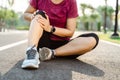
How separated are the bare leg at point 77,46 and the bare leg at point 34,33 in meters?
0.71

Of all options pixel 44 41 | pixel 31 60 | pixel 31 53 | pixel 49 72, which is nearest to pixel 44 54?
pixel 44 41

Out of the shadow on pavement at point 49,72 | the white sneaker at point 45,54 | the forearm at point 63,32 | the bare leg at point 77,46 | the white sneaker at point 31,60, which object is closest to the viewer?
the shadow on pavement at point 49,72

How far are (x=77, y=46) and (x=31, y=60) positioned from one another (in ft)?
3.88

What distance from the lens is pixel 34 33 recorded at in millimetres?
4238

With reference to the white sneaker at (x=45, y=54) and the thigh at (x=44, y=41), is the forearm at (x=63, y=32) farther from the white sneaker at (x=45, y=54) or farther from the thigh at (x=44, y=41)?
the white sneaker at (x=45, y=54)

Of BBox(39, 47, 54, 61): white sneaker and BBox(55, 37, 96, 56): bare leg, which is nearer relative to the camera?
BBox(39, 47, 54, 61): white sneaker

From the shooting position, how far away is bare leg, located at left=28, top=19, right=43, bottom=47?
13.8 feet

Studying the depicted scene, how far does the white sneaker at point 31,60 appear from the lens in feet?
12.3

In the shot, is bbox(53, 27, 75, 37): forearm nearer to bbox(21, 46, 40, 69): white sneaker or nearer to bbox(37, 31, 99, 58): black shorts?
bbox(37, 31, 99, 58): black shorts

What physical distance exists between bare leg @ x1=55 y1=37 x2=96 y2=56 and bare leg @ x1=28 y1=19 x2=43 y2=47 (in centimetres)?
71

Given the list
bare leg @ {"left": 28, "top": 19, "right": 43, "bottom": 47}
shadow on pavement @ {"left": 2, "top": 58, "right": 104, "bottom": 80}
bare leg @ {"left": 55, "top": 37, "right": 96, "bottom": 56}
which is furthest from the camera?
bare leg @ {"left": 55, "top": 37, "right": 96, "bottom": 56}

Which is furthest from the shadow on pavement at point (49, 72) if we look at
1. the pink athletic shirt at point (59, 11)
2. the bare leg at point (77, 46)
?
the pink athletic shirt at point (59, 11)

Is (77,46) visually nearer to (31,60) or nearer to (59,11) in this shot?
(59,11)

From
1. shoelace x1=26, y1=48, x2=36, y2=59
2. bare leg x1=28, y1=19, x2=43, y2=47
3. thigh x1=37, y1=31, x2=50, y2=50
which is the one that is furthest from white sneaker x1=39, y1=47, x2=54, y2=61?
shoelace x1=26, y1=48, x2=36, y2=59
